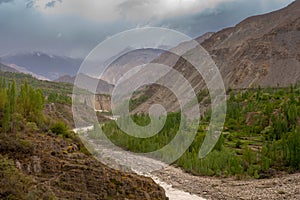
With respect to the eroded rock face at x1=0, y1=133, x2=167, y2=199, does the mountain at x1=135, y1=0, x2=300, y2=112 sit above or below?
above

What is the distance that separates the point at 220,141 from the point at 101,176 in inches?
1383

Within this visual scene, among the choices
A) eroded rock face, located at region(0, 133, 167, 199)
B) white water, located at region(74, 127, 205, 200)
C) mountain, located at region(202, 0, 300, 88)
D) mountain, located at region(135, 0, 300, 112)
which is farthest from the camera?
mountain, located at region(135, 0, 300, 112)

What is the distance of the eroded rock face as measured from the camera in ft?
69.5

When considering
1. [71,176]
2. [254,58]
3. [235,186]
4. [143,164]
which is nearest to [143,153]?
[143,164]

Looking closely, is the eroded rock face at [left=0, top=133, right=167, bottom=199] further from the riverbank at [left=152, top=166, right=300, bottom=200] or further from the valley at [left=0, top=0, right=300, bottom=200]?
the riverbank at [left=152, top=166, right=300, bottom=200]

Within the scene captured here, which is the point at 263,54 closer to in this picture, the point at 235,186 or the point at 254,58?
the point at 254,58

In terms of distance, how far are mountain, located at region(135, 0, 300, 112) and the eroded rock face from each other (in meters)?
83.5

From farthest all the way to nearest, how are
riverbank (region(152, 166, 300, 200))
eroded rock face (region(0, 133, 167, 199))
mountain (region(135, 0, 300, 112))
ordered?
mountain (region(135, 0, 300, 112))
riverbank (region(152, 166, 300, 200))
eroded rock face (region(0, 133, 167, 199))

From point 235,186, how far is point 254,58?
346 feet

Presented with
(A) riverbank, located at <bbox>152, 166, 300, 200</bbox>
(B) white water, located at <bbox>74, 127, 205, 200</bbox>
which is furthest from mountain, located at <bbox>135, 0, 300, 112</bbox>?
(A) riverbank, located at <bbox>152, 166, 300, 200</bbox>

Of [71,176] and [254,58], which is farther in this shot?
[254,58]

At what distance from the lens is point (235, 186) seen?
39.1 m

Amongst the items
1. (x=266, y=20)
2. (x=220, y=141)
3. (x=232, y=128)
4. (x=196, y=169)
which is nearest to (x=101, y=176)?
(x=196, y=169)

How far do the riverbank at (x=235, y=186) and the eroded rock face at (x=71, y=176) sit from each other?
11916 millimetres
